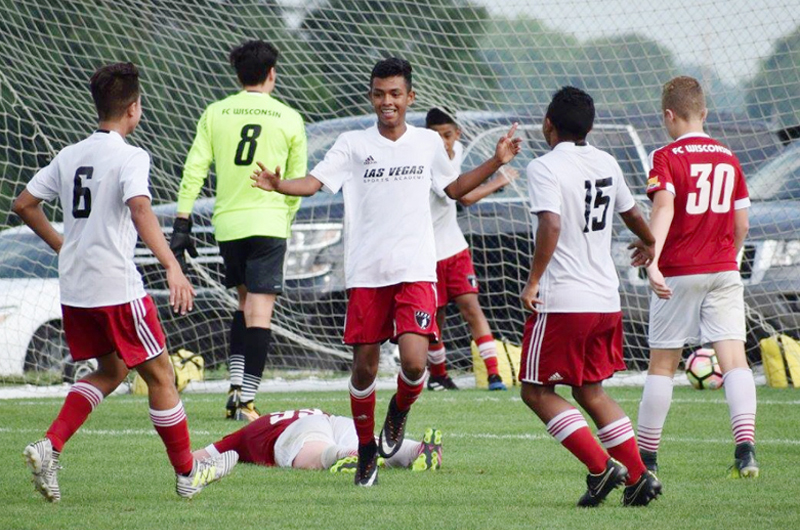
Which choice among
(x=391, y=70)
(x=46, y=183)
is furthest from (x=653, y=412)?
(x=46, y=183)

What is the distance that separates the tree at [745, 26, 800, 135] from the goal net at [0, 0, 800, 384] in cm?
2

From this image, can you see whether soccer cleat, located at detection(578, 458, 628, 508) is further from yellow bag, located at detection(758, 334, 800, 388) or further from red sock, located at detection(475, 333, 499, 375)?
yellow bag, located at detection(758, 334, 800, 388)

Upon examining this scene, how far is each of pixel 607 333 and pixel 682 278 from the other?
981 millimetres

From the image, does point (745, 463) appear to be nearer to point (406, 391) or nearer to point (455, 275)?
point (406, 391)

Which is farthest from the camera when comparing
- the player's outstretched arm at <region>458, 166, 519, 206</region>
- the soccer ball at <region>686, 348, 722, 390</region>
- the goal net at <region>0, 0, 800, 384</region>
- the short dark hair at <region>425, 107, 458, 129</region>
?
the goal net at <region>0, 0, 800, 384</region>

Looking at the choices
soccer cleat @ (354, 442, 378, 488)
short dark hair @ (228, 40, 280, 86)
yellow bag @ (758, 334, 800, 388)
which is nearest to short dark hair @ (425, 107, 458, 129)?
short dark hair @ (228, 40, 280, 86)

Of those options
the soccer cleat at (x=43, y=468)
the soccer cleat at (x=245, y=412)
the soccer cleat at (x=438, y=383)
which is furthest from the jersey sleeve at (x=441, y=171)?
the soccer cleat at (x=438, y=383)

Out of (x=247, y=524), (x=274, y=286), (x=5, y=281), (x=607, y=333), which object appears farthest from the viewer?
(x=5, y=281)

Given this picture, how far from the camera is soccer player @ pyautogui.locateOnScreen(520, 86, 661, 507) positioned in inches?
200

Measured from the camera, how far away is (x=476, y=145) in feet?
37.6

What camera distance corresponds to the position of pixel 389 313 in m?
5.90

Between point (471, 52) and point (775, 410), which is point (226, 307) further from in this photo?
point (775, 410)

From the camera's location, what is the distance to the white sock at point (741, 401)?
5961 mm

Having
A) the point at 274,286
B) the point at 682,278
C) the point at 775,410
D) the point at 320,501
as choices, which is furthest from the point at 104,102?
the point at 775,410
